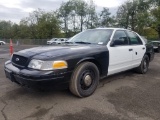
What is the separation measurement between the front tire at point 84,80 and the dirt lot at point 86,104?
0.15 meters

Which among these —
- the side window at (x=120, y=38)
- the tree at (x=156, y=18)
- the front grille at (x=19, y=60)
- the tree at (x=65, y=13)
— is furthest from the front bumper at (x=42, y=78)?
the tree at (x=65, y=13)

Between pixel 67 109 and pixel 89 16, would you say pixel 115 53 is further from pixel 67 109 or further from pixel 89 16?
pixel 89 16

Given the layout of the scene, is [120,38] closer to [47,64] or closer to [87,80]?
[87,80]

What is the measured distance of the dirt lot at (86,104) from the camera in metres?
3.14

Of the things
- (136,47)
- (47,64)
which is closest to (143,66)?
(136,47)

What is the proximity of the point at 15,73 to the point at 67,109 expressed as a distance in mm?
1223

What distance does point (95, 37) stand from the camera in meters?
4.83

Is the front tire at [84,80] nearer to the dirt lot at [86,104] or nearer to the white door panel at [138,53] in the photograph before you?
the dirt lot at [86,104]

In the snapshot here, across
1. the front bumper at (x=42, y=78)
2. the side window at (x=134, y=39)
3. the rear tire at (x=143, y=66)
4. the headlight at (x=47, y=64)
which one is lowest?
the rear tire at (x=143, y=66)

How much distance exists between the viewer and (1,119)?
3.00m

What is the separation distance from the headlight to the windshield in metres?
1.46

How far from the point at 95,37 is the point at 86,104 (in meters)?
1.92

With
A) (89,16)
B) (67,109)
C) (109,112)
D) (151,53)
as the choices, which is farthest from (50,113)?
(89,16)

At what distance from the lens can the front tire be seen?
12.1 feet
